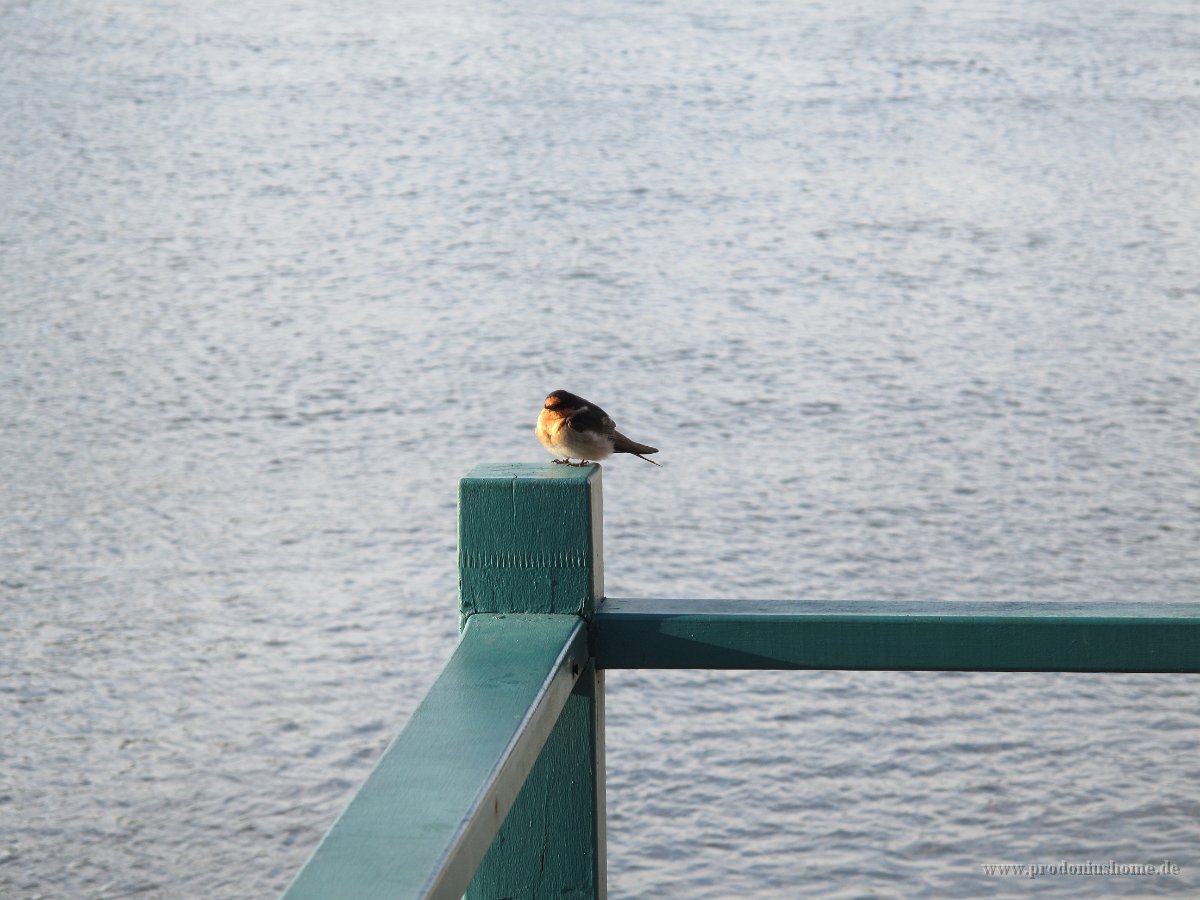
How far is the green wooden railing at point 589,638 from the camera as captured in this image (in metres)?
1.47

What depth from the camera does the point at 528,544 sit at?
1560 millimetres

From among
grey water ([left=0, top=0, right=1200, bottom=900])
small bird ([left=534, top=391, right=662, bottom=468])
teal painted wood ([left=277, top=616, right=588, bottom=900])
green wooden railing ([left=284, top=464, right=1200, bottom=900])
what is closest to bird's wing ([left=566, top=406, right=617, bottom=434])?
small bird ([left=534, top=391, right=662, bottom=468])

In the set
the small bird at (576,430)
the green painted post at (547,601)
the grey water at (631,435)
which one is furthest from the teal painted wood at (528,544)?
the grey water at (631,435)

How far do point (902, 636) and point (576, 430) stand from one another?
92 cm

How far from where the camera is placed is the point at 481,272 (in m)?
10.0

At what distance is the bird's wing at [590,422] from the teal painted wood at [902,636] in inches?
31.2

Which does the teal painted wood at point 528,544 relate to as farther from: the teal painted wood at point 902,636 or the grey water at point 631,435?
the grey water at point 631,435

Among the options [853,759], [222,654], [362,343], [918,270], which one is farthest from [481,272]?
[853,759]

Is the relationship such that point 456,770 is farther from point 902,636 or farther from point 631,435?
point 631,435

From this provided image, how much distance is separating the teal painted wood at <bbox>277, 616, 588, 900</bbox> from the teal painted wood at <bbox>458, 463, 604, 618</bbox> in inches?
1.1

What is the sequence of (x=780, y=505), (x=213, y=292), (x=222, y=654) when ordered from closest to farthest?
(x=222, y=654)
(x=780, y=505)
(x=213, y=292)

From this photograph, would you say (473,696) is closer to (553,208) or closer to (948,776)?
(948,776)

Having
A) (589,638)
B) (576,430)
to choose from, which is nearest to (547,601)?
(589,638)

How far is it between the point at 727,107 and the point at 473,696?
15040 millimetres
